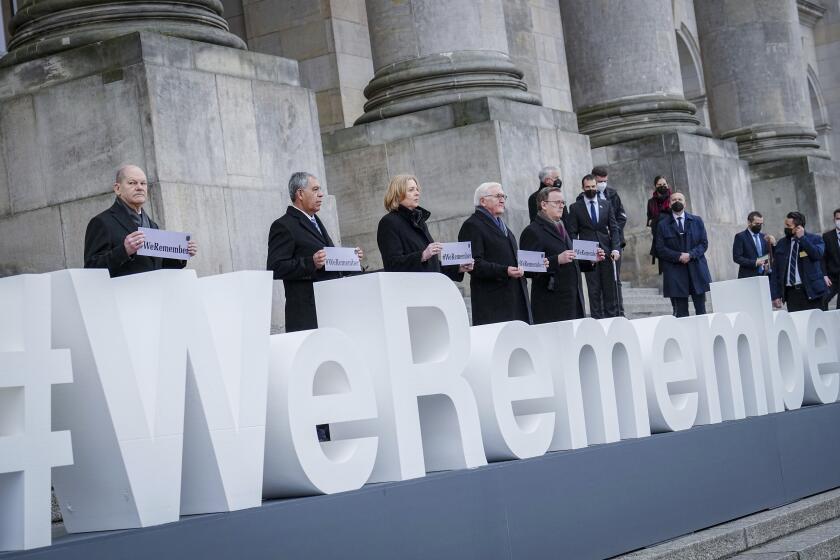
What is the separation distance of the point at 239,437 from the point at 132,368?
53 cm

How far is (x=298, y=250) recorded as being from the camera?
25.2ft

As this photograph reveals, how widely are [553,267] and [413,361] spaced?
3.38 metres

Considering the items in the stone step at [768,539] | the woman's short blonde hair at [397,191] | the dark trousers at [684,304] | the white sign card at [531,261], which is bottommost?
the stone step at [768,539]

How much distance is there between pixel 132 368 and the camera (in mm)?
4953

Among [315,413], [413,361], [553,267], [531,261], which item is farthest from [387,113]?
[315,413]

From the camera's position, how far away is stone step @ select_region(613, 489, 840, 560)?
697 centimetres

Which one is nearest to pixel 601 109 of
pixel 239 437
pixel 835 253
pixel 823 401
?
pixel 835 253

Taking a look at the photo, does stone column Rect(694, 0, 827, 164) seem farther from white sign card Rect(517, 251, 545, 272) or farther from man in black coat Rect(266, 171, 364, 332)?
man in black coat Rect(266, 171, 364, 332)

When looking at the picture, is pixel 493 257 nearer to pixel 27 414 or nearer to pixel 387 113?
pixel 27 414

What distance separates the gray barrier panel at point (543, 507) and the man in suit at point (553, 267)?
1701 mm

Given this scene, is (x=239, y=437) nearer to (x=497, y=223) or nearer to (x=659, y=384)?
(x=659, y=384)

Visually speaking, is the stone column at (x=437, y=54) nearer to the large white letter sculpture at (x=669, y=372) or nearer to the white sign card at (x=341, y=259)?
the large white letter sculpture at (x=669, y=372)

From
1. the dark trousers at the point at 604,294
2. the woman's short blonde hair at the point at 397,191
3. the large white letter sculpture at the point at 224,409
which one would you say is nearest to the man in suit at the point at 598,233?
the dark trousers at the point at 604,294

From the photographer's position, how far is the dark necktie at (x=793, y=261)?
15.8m
